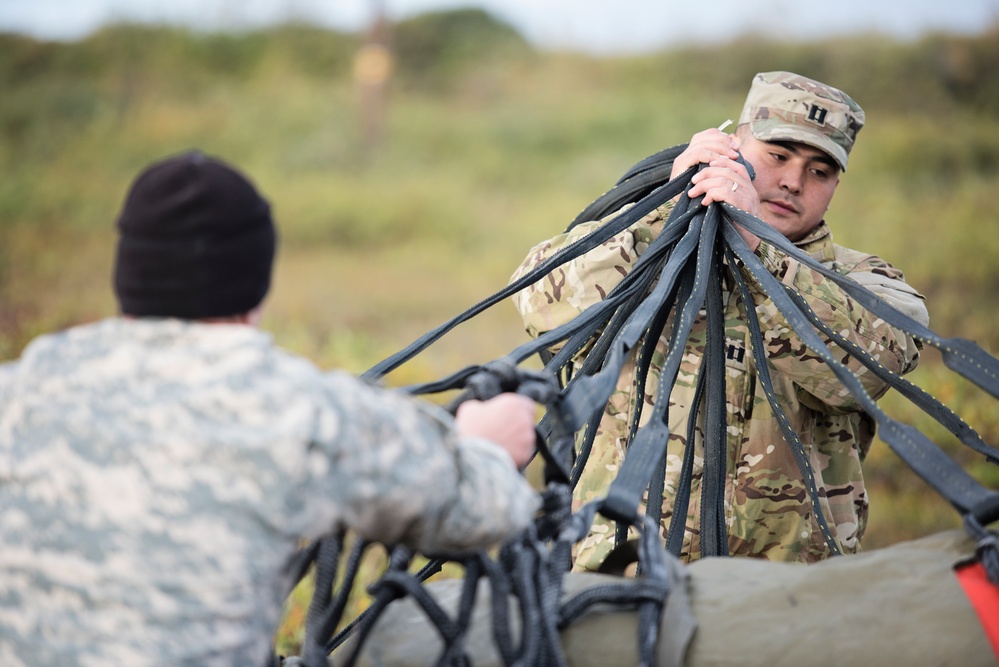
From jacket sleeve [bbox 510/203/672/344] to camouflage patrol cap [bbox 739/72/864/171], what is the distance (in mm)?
406

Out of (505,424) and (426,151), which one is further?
(426,151)

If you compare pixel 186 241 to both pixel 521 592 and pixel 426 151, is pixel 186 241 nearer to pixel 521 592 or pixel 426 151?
pixel 521 592

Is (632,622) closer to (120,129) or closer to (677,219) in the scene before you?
(677,219)

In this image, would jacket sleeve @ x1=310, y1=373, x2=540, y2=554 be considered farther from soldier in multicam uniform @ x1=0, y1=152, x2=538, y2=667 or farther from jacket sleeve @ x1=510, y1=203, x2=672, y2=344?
jacket sleeve @ x1=510, y1=203, x2=672, y2=344

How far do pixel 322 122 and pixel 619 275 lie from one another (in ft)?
39.4

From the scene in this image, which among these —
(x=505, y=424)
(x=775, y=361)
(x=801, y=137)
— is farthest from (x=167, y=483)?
(x=801, y=137)

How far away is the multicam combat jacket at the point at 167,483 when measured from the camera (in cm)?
130

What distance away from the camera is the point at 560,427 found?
187cm

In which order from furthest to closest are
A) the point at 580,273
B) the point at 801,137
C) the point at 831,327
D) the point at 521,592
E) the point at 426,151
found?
the point at 426,151 → the point at 801,137 → the point at 580,273 → the point at 831,327 → the point at 521,592

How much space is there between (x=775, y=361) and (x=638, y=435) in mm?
866

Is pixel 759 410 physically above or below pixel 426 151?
below

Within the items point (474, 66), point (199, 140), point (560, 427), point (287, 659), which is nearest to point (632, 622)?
point (560, 427)

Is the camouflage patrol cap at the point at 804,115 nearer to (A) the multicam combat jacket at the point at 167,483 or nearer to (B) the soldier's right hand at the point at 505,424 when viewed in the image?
(B) the soldier's right hand at the point at 505,424

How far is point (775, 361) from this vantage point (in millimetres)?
2637
